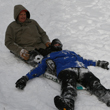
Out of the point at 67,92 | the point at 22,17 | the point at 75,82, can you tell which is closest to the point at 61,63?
the point at 75,82

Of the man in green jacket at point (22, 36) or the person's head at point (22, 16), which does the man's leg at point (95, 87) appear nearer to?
the man in green jacket at point (22, 36)

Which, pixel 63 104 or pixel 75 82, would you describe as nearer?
pixel 63 104

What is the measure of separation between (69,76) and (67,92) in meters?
0.38

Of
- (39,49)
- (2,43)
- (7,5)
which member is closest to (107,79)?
(39,49)

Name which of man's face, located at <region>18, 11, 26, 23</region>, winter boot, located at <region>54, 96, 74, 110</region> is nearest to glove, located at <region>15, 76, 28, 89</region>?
winter boot, located at <region>54, 96, 74, 110</region>

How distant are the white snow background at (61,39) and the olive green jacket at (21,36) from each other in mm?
352

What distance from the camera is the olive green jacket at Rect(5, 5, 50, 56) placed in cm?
409

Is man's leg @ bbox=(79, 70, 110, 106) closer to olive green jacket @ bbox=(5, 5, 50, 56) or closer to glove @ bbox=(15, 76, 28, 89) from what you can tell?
glove @ bbox=(15, 76, 28, 89)

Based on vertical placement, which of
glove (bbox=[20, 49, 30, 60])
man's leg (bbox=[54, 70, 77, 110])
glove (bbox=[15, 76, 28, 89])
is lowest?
glove (bbox=[15, 76, 28, 89])

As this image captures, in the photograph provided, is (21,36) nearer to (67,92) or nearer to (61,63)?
(61,63)

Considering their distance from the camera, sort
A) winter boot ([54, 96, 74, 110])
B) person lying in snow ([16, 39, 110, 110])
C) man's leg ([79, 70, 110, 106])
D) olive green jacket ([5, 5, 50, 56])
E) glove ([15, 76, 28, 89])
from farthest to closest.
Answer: olive green jacket ([5, 5, 50, 56]), glove ([15, 76, 28, 89]), man's leg ([79, 70, 110, 106]), person lying in snow ([16, 39, 110, 110]), winter boot ([54, 96, 74, 110])

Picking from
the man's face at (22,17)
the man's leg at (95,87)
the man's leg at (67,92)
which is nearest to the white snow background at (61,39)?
the man's leg at (95,87)

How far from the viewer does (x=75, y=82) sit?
9.30 ft

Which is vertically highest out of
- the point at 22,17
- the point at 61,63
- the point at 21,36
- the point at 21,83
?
the point at 22,17
